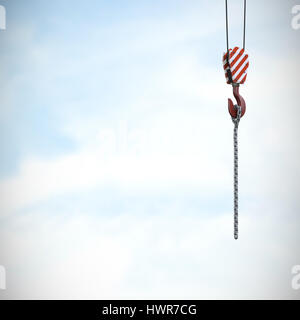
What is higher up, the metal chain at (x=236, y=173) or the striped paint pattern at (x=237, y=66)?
the striped paint pattern at (x=237, y=66)

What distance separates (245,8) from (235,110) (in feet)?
6.18

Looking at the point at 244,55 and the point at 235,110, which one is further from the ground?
the point at 244,55

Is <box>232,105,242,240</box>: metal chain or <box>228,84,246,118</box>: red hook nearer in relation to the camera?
<box>232,105,242,240</box>: metal chain

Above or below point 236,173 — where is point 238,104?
above

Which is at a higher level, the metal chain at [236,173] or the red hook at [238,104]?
the red hook at [238,104]

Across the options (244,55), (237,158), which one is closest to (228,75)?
(244,55)

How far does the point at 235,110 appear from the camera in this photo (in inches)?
245

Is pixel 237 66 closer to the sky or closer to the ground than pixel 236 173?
closer to the sky

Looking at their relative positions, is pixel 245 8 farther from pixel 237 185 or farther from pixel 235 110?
pixel 237 185

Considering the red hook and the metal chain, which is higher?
the red hook

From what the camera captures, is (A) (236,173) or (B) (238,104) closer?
(A) (236,173)

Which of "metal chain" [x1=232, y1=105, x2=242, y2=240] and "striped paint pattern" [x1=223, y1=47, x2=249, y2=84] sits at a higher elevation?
"striped paint pattern" [x1=223, y1=47, x2=249, y2=84]

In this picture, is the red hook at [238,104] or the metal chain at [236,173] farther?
the red hook at [238,104]

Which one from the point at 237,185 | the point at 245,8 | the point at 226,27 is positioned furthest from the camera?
the point at 245,8
